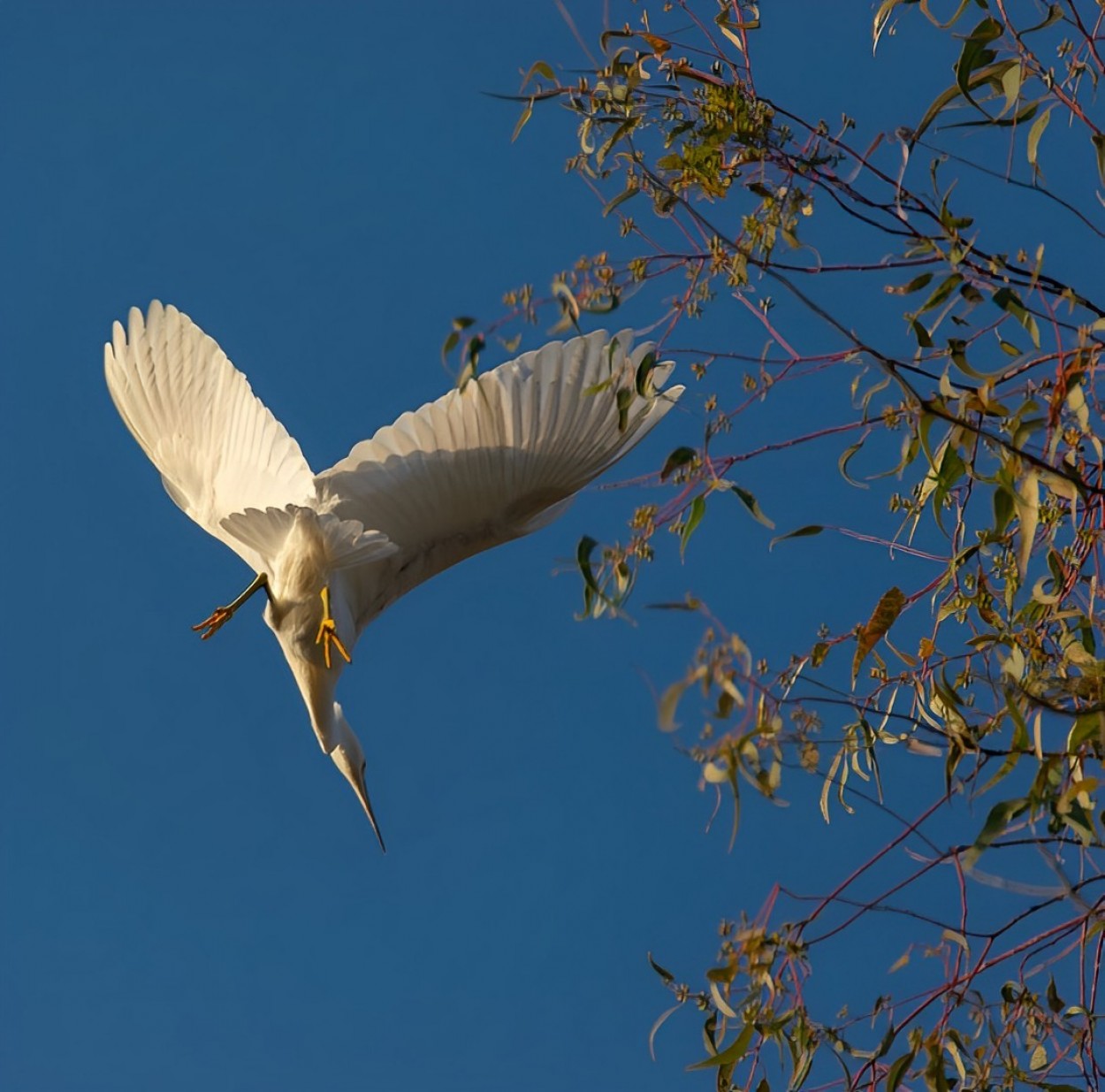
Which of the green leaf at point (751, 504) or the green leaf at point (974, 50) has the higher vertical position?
the green leaf at point (974, 50)

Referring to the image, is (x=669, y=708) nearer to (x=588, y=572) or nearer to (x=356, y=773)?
(x=588, y=572)

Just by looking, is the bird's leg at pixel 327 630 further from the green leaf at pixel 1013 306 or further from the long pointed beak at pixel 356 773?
the green leaf at pixel 1013 306

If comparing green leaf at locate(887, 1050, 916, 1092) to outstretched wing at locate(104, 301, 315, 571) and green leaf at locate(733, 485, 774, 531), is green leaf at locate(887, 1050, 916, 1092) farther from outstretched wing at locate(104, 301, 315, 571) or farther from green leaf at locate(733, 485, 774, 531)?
outstretched wing at locate(104, 301, 315, 571)

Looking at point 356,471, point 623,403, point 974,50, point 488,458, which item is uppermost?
point 488,458

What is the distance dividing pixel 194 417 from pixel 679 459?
210 cm

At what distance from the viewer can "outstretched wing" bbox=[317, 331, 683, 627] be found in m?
3.32

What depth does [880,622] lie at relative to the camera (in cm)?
201

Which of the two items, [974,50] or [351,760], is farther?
[351,760]

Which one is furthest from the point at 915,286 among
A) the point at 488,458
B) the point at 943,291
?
the point at 488,458

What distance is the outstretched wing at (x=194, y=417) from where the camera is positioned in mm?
3668

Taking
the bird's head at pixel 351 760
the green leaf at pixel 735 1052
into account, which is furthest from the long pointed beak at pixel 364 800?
the green leaf at pixel 735 1052

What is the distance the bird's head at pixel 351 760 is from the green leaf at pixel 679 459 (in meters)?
2.28

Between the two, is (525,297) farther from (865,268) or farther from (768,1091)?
(768,1091)

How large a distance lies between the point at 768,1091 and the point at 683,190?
3.46 ft
